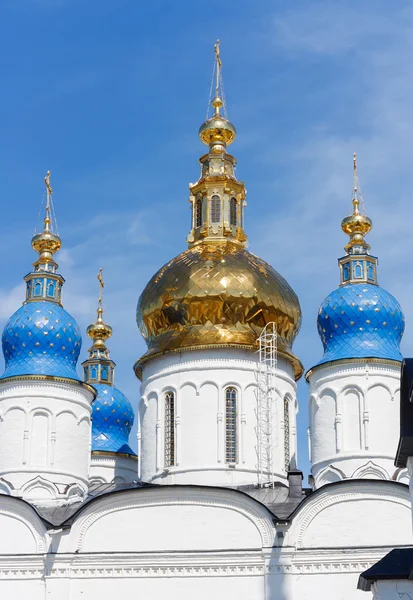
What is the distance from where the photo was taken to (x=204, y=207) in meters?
23.5

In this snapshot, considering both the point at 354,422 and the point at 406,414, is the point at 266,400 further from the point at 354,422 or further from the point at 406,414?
the point at 406,414

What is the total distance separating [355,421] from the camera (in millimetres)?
21062

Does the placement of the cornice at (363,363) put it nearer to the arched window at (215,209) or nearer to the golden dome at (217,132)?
the arched window at (215,209)

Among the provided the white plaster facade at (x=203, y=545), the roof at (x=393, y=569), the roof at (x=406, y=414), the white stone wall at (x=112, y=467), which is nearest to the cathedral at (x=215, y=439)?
the white plaster facade at (x=203, y=545)

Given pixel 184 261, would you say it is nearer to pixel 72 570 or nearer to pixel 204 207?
pixel 204 207

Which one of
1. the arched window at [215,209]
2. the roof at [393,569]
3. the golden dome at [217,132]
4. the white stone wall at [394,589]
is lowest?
the white stone wall at [394,589]

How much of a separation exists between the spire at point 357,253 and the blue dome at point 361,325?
542mm

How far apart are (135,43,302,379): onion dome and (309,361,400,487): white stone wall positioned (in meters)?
1.04

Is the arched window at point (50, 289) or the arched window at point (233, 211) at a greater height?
the arched window at point (233, 211)

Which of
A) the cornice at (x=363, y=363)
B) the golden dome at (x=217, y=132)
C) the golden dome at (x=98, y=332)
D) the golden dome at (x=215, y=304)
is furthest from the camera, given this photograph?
the golden dome at (x=98, y=332)

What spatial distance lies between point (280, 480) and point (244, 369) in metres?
2.11

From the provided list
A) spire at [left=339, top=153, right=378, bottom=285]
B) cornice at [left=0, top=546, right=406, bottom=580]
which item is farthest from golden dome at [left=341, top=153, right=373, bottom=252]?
cornice at [left=0, top=546, right=406, bottom=580]

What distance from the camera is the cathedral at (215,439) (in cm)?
1850

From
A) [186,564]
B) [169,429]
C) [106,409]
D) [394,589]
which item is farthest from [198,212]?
[394,589]
